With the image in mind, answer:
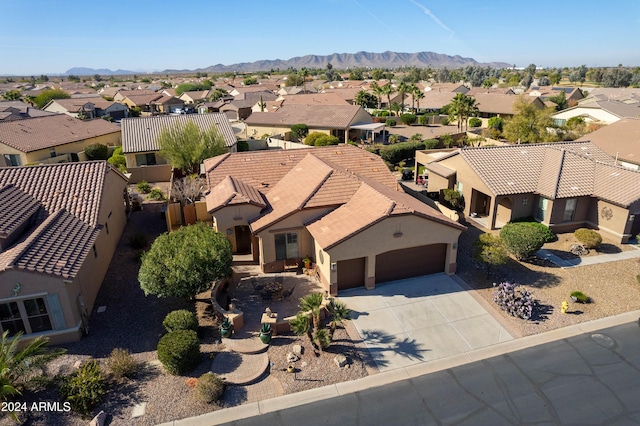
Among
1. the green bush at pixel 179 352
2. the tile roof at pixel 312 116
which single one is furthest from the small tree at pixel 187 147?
the tile roof at pixel 312 116

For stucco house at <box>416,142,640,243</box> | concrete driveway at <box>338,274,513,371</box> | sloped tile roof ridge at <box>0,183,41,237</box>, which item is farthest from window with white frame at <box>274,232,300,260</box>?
stucco house at <box>416,142,640,243</box>

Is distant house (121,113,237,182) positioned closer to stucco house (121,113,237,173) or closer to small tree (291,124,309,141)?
stucco house (121,113,237,173)

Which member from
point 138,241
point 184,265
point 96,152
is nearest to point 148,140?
point 96,152

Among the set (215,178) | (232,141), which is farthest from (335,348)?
(232,141)

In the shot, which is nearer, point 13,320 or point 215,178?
point 13,320

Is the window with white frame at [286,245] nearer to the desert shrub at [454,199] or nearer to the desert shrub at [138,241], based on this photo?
the desert shrub at [138,241]

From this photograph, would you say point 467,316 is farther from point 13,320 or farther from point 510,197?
point 13,320

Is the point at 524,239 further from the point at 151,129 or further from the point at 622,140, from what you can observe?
the point at 151,129
